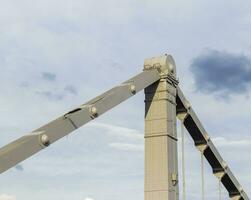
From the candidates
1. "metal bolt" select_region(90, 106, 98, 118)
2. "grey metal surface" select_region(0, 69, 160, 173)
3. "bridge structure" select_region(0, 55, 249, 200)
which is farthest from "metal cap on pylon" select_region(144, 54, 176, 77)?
"metal bolt" select_region(90, 106, 98, 118)

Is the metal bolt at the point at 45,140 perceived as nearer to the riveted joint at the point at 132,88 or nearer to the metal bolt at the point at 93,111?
the metal bolt at the point at 93,111

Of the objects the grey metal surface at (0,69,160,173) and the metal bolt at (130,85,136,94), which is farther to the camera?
the metal bolt at (130,85,136,94)

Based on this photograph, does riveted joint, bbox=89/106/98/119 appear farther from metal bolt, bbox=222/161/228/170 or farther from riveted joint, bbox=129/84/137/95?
metal bolt, bbox=222/161/228/170

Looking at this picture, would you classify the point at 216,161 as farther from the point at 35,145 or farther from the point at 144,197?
the point at 35,145

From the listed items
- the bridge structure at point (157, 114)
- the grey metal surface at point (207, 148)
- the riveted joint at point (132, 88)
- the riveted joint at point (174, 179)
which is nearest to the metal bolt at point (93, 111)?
the bridge structure at point (157, 114)

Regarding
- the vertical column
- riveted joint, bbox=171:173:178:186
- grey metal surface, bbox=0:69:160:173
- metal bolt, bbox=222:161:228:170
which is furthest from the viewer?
metal bolt, bbox=222:161:228:170

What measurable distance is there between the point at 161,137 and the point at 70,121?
6250 mm

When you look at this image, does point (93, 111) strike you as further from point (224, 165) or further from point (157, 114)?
point (224, 165)

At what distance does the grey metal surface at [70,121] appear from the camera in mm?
17969

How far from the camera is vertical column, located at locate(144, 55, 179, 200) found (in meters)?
25.4

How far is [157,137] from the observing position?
25.9 metres

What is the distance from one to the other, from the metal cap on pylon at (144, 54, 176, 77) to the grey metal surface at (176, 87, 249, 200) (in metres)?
1.45

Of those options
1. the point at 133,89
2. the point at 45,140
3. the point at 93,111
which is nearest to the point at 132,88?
the point at 133,89

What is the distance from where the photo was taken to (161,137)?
84.7 feet
